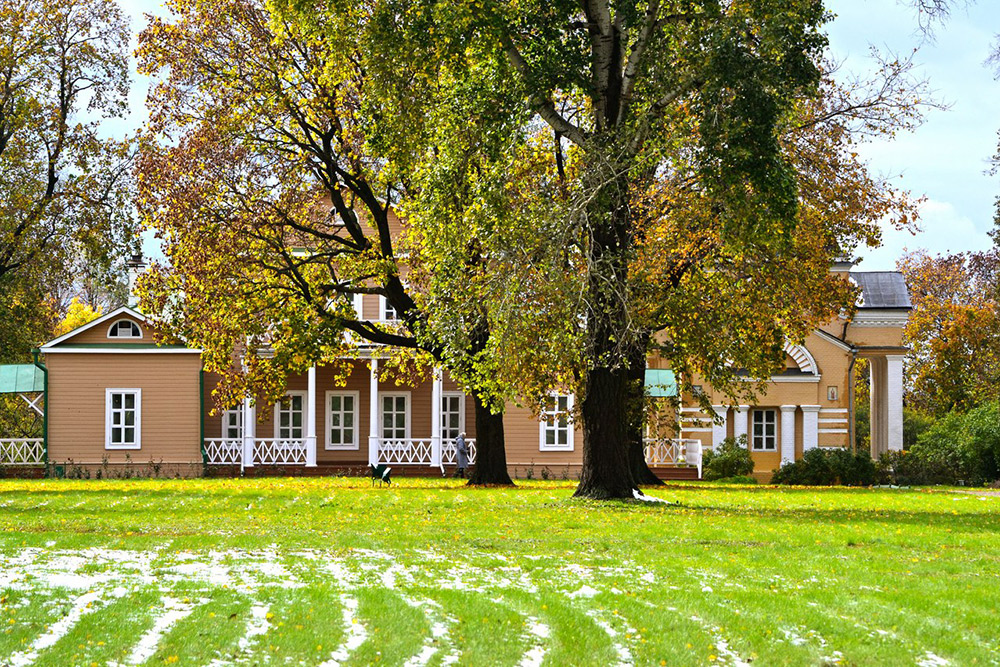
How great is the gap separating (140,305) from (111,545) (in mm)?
14624

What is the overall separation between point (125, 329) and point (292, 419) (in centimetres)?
555

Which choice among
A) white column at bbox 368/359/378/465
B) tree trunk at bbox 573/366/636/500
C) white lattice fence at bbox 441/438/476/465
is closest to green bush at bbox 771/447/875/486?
white lattice fence at bbox 441/438/476/465

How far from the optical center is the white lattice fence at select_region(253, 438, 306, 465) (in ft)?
116

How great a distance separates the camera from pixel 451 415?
124 feet

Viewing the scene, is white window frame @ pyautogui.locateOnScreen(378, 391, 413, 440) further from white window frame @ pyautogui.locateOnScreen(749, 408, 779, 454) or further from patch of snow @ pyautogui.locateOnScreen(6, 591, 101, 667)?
patch of snow @ pyautogui.locateOnScreen(6, 591, 101, 667)

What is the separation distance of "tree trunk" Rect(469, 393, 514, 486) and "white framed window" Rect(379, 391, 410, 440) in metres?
9.36

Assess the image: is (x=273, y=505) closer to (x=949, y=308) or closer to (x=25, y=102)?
(x=25, y=102)

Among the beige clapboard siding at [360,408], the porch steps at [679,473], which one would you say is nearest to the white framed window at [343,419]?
the beige clapboard siding at [360,408]

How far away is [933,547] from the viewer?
46.2 feet

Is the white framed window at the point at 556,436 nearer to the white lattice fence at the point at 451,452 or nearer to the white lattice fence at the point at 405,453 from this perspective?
the white lattice fence at the point at 451,452

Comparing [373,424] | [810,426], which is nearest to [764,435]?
[810,426]

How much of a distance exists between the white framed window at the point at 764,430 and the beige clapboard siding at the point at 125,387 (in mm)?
16791

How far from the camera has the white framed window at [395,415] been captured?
124 ft

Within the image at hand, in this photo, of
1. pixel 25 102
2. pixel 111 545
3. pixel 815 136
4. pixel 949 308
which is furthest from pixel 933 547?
pixel 949 308
